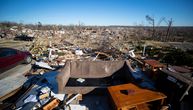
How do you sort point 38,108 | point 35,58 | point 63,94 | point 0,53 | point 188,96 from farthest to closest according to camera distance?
point 35,58 → point 0,53 → point 63,94 → point 38,108 → point 188,96

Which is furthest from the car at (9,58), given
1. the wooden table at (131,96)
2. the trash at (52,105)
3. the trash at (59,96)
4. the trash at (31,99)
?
the wooden table at (131,96)

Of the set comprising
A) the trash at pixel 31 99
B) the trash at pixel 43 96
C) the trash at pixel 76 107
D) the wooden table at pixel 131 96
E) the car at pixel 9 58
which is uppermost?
the car at pixel 9 58

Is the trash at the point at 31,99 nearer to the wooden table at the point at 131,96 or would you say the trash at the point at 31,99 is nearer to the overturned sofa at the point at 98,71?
the overturned sofa at the point at 98,71

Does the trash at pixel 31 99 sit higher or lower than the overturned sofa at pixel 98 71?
lower

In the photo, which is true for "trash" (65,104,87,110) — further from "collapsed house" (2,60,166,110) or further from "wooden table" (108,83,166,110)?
"wooden table" (108,83,166,110)

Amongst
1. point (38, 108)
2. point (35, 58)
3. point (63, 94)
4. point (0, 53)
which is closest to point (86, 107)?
point (63, 94)

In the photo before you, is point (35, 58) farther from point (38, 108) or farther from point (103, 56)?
point (38, 108)

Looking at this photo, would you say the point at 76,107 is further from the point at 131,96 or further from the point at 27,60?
the point at 27,60

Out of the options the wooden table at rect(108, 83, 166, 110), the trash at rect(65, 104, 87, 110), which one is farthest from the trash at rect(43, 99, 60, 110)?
the wooden table at rect(108, 83, 166, 110)
